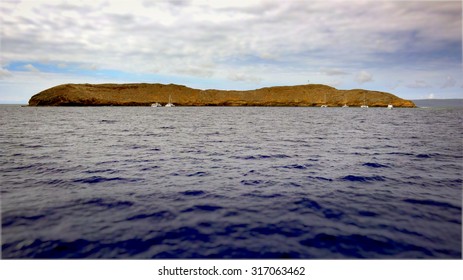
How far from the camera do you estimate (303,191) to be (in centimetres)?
1137

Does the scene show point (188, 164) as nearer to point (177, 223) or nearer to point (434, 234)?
point (177, 223)

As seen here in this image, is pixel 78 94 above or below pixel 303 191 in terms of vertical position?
above

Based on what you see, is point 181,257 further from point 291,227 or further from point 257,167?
point 257,167

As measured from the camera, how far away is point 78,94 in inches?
7092

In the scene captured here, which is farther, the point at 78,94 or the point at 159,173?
the point at 78,94

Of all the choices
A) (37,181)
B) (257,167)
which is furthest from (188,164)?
(37,181)

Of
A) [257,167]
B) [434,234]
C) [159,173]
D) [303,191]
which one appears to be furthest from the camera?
[257,167]

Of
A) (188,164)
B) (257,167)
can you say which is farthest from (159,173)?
(257,167)

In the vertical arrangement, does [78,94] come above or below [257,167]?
above

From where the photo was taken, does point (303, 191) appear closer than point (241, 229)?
No

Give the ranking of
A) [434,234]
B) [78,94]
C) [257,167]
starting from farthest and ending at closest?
[78,94] < [257,167] < [434,234]
